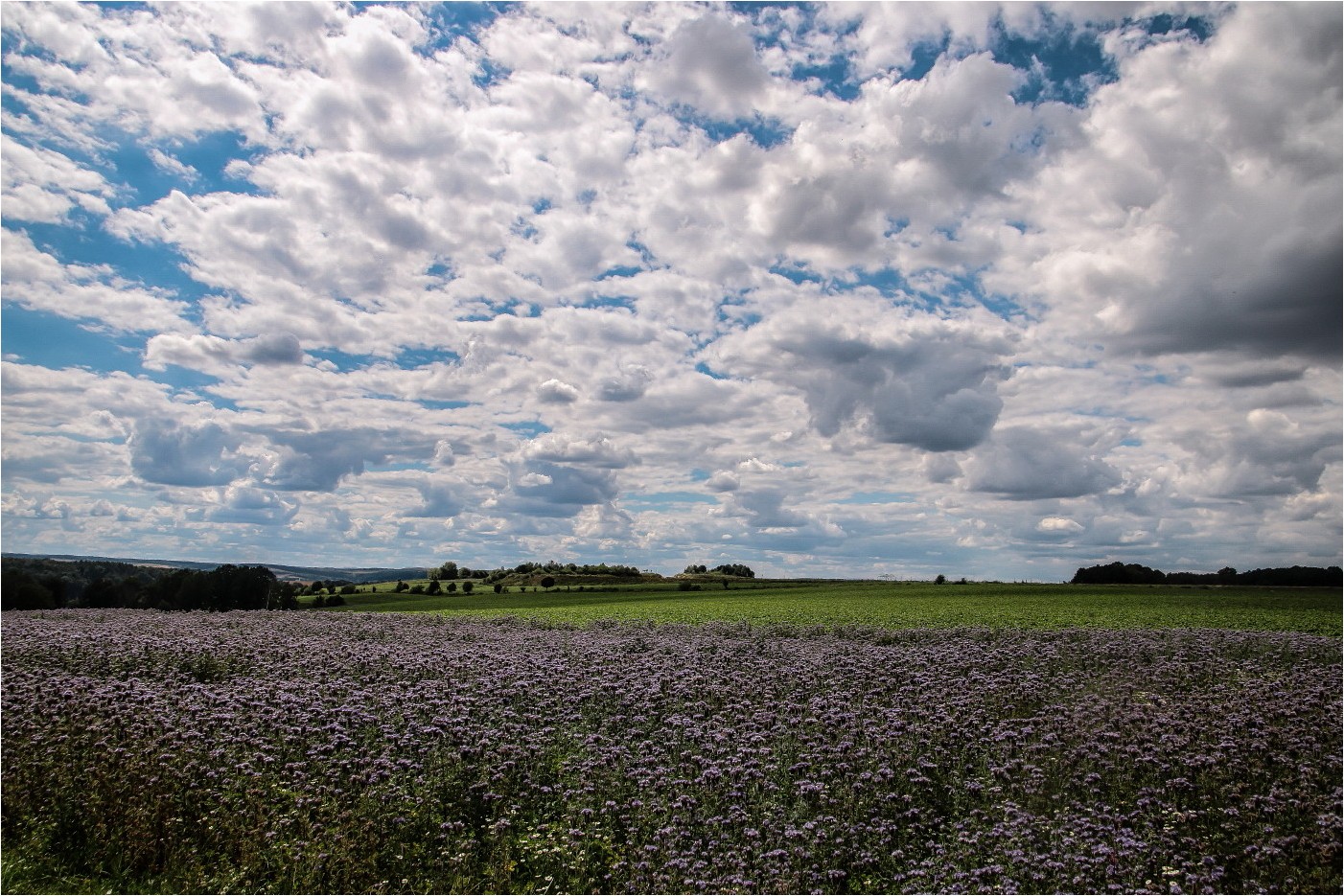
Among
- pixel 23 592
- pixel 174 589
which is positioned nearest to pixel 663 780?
pixel 23 592

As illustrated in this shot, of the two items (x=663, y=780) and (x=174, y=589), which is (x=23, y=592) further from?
(x=663, y=780)

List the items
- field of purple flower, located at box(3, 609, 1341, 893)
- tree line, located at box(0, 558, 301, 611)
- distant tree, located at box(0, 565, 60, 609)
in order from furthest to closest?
1. tree line, located at box(0, 558, 301, 611)
2. distant tree, located at box(0, 565, 60, 609)
3. field of purple flower, located at box(3, 609, 1341, 893)

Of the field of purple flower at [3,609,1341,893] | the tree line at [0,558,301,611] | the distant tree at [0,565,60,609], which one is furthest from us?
the tree line at [0,558,301,611]

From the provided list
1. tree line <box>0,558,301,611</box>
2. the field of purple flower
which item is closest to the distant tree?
tree line <box>0,558,301,611</box>

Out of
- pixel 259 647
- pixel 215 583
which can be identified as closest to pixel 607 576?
pixel 215 583

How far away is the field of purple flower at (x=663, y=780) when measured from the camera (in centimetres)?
742

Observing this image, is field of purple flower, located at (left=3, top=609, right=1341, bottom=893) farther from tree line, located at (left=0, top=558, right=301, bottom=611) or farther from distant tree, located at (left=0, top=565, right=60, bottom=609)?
tree line, located at (left=0, top=558, right=301, bottom=611)

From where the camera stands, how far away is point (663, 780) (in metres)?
8.46

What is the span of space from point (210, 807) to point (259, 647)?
A: 7838 mm

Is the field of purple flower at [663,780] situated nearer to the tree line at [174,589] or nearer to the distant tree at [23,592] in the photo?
the distant tree at [23,592]

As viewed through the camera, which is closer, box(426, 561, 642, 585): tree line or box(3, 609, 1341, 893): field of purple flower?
box(3, 609, 1341, 893): field of purple flower

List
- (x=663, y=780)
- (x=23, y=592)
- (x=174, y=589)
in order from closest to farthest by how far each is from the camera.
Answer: (x=663, y=780), (x=23, y=592), (x=174, y=589)

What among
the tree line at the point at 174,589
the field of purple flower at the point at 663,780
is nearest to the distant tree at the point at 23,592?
the tree line at the point at 174,589

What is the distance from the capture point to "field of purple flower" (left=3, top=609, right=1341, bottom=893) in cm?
742
